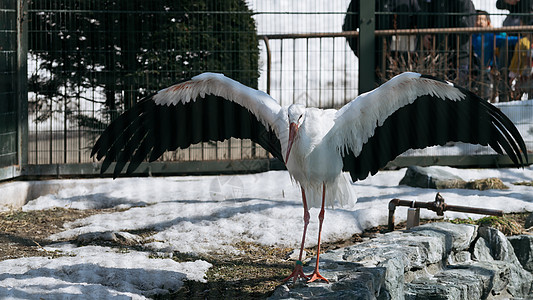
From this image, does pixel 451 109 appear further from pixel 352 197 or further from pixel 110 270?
pixel 110 270

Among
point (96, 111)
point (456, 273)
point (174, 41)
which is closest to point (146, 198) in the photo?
point (96, 111)

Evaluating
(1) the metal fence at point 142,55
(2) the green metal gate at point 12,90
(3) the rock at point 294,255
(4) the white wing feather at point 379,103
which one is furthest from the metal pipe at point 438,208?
(2) the green metal gate at point 12,90

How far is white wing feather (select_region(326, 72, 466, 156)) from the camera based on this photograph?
4375mm

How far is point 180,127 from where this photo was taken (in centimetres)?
501

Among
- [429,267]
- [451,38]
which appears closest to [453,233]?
[429,267]

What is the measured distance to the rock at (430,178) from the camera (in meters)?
6.99

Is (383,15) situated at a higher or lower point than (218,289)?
higher

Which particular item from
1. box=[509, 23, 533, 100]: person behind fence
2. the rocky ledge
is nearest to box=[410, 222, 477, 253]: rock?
the rocky ledge

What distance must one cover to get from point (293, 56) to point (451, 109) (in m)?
3.37

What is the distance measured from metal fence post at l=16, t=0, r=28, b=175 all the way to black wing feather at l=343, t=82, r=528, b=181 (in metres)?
3.56

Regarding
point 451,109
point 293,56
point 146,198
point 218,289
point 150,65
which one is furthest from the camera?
point 293,56

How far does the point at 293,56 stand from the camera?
7.79m

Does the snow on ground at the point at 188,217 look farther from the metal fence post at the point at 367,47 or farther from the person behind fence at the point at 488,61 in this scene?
the person behind fence at the point at 488,61

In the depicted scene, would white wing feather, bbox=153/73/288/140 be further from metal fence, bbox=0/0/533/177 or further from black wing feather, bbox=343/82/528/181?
metal fence, bbox=0/0/533/177
